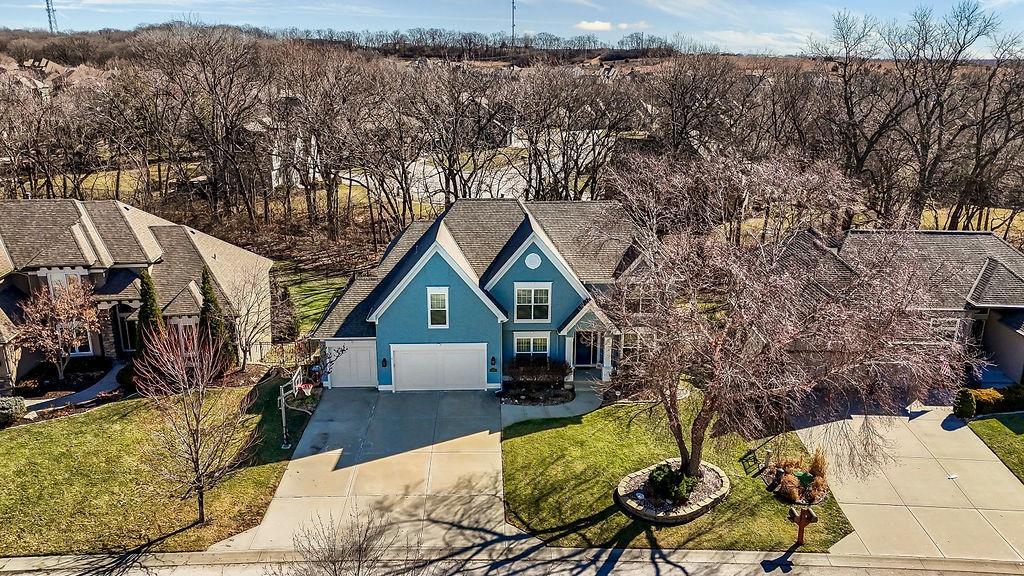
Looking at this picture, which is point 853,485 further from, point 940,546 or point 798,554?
point 798,554

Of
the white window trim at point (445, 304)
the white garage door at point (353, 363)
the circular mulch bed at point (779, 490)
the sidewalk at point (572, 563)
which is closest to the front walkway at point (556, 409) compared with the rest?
the white window trim at point (445, 304)

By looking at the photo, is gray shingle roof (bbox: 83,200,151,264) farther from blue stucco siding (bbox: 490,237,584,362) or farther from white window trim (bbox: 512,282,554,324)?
white window trim (bbox: 512,282,554,324)

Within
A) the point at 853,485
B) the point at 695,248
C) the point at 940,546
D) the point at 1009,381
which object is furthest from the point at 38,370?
the point at 1009,381

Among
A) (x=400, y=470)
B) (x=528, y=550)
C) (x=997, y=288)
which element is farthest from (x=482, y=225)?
(x=997, y=288)

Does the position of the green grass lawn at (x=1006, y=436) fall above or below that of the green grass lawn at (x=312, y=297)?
below

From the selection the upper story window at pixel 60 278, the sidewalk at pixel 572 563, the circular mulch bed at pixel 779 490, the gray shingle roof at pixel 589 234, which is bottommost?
the sidewalk at pixel 572 563

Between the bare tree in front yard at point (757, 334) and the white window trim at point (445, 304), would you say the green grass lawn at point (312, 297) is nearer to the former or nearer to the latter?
the white window trim at point (445, 304)

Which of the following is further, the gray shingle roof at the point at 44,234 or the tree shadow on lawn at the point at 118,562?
the gray shingle roof at the point at 44,234
